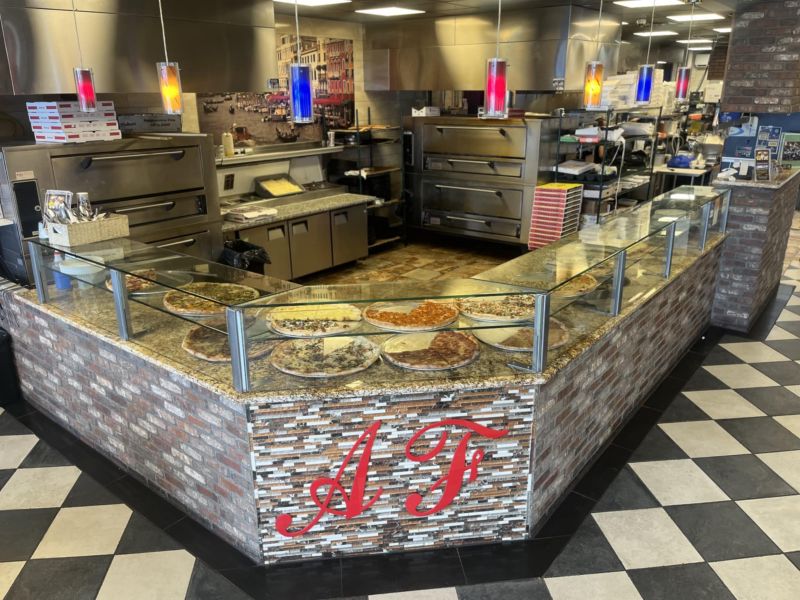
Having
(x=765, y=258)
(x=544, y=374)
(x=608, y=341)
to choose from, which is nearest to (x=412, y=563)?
(x=544, y=374)

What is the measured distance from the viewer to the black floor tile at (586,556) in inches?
102

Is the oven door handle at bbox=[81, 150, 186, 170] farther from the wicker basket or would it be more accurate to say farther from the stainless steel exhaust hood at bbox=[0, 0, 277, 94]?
the wicker basket

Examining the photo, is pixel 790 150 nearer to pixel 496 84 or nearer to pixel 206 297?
pixel 496 84

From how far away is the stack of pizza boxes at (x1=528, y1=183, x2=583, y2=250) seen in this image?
655 cm

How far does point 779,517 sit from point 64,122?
195 inches

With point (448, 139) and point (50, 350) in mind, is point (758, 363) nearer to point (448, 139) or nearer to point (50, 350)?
point (448, 139)

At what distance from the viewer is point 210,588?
2.49m

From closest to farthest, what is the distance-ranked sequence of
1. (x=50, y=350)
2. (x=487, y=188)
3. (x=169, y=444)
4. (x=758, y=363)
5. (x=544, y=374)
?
(x=544, y=374) < (x=169, y=444) < (x=50, y=350) < (x=758, y=363) < (x=487, y=188)

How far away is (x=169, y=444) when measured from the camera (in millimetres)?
2859

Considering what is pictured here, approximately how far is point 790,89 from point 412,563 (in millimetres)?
5161

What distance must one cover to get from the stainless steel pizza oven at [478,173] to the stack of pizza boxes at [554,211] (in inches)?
8.7

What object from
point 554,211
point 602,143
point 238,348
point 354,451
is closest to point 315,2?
point 554,211

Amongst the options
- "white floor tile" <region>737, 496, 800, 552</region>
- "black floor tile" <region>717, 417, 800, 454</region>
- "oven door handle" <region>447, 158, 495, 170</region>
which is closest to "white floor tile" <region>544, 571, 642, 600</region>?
"white floor tile" <region>737, 496, 800, 552</region>

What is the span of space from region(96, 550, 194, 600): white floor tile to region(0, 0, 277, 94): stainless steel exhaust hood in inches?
124
